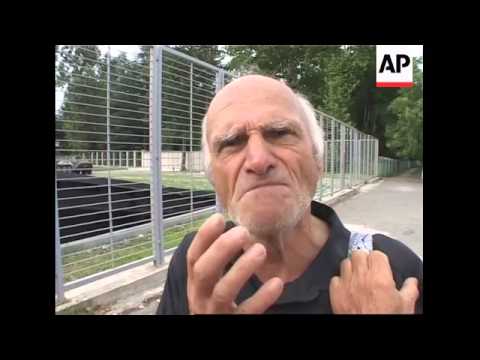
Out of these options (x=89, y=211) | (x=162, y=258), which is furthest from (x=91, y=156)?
(x=162, y=258)

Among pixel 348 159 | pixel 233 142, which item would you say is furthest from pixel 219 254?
pixel 348 159

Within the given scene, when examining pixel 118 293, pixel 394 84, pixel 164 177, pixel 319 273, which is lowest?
pixel 118 293

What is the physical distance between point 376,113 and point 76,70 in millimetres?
1307

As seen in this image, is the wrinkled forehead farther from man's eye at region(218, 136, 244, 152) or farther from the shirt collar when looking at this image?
the shirt collar

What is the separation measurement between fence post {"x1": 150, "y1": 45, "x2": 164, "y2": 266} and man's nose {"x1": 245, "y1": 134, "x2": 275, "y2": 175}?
37.2 inches

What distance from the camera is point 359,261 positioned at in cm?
90

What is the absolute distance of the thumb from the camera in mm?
873

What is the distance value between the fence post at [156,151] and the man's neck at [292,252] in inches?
33.8

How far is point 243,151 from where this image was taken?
839mm

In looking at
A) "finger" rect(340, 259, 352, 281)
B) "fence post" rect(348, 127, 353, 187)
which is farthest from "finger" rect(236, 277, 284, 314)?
"fence post" rect(348, 127, 353, 187)

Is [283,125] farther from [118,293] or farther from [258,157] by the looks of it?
[118,293]

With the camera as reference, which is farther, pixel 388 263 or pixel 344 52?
pixel 344 52

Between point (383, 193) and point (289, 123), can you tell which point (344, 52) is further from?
point (383, 193)

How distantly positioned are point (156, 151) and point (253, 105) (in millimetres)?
1024
